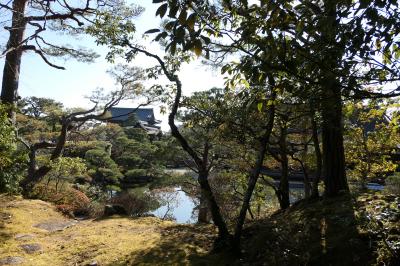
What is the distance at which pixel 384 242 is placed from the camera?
10.1 feet

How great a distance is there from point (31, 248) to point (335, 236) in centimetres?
441

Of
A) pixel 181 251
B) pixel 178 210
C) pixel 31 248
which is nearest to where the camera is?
pixel 181 251

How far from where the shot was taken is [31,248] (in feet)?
18.0

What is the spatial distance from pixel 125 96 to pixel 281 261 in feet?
36.7

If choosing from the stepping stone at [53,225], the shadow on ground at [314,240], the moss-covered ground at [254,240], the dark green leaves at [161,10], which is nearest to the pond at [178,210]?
the stepping stone at [53,225]

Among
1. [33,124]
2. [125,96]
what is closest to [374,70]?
[125,96]

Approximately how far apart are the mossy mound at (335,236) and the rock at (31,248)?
126 inches

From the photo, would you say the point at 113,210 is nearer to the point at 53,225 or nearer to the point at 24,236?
the point at 53,225

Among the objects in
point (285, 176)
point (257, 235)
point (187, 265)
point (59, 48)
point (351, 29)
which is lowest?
point (187, 265)

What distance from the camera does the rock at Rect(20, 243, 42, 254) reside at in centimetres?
537

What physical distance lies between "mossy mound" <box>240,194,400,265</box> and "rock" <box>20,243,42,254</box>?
3.20 metres

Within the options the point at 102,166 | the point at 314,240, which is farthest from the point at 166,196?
the point at 314,240

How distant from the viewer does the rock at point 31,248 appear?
211 inches

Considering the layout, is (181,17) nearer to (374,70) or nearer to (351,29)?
(351,29)
